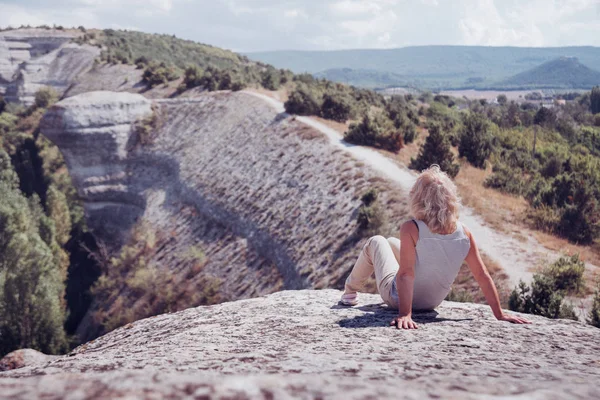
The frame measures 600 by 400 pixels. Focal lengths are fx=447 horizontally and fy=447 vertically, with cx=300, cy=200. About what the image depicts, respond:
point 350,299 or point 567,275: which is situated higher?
point 350,299

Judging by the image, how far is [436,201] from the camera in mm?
5109

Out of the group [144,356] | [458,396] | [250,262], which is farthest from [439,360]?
[250,262]

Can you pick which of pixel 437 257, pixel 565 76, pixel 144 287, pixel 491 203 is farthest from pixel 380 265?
pixel 565 76

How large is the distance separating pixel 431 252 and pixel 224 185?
66.6ft

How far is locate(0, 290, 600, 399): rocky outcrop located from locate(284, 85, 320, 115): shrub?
22.5 metres

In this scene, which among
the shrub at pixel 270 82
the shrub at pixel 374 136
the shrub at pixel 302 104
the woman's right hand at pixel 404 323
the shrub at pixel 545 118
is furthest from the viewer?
the shrub at pixel 270 82

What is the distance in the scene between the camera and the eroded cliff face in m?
17.2

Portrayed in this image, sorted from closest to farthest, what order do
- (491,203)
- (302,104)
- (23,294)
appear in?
1. (491,203)
2. (23,294)
3. (302,104)

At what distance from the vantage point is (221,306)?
730 cm

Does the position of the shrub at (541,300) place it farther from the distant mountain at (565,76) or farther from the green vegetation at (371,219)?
the distant mountain at (565,76)

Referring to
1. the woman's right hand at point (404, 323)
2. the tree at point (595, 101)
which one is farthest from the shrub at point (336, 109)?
the tree at point (595, 101)

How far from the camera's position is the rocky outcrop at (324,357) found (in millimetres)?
2217

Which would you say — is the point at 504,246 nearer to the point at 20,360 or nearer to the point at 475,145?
the point at 20,360

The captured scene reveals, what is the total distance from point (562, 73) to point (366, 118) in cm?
7769
